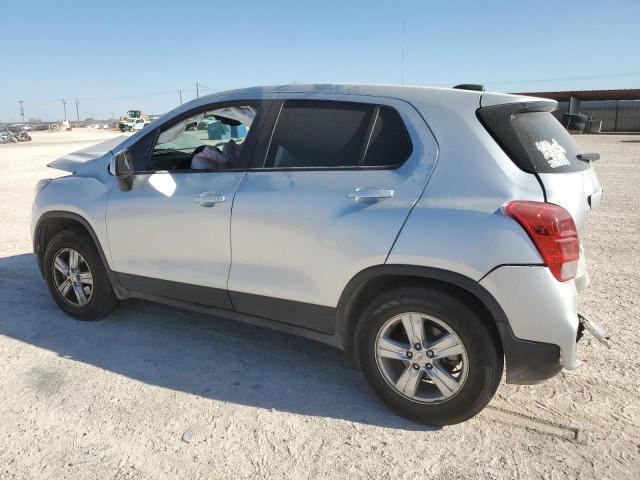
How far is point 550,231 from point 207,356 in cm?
244

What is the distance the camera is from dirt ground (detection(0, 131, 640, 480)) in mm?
2588

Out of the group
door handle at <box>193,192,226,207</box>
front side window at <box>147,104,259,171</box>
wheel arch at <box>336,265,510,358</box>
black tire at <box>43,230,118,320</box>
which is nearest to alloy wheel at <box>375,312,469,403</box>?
wheel arch at <box>336,265,510,358</box>

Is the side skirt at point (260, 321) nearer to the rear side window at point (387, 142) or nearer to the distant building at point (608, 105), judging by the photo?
the rear side window at point (387, 142)

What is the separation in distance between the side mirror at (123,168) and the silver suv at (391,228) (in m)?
0.01

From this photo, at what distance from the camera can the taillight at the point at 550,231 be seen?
246 cm

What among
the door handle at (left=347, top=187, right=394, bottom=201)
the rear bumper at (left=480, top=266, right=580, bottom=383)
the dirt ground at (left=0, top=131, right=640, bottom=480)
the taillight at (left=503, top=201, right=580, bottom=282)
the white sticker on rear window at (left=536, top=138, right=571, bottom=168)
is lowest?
the dirt ground at (left=0, top=131, right=640, bottom=480)

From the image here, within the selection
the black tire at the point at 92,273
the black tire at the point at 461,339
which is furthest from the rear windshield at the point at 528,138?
the black tire at the point at 92,273

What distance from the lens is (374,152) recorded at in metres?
2.93

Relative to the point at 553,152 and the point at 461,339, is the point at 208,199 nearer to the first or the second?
the point at 461,339

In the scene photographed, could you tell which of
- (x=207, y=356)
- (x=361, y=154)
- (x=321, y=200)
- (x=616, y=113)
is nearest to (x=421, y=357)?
(x=321, y=200)

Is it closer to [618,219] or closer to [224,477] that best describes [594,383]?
[224,477]

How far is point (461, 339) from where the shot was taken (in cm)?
269

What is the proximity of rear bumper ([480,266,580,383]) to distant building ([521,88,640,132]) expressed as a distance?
3836 cm

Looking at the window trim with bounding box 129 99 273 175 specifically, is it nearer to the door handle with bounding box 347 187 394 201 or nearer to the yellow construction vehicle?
the door handle with bounding box 347 187 394 201
